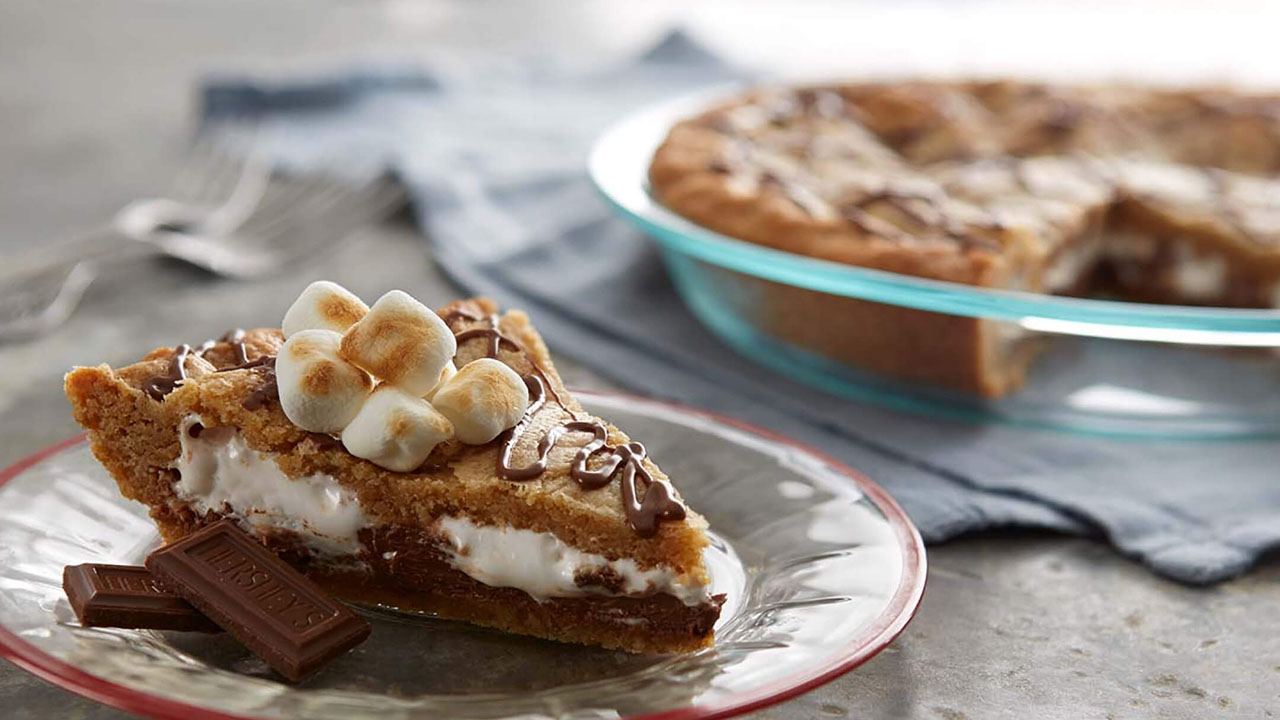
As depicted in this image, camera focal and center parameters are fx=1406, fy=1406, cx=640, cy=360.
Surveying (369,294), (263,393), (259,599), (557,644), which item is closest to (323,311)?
(263,393)

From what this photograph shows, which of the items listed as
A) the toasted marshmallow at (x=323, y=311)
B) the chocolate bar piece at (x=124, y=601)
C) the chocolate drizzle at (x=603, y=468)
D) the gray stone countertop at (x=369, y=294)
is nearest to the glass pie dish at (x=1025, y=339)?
the gray stone countertop at (x=369, y=294)

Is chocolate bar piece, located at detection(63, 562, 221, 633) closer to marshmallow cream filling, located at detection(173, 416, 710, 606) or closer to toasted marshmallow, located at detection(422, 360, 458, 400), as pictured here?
marshmallow cream filling, located at detection(173, 416, 710, 606)

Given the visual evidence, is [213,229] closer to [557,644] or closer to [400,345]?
[400,345]

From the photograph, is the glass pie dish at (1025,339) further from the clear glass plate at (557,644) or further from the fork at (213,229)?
the fork at (213,229)

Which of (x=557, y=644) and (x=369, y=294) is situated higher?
(x=557, y=644)

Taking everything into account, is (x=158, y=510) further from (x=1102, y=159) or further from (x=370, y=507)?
(x=1102, y=159)

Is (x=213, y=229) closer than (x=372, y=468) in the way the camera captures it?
No
